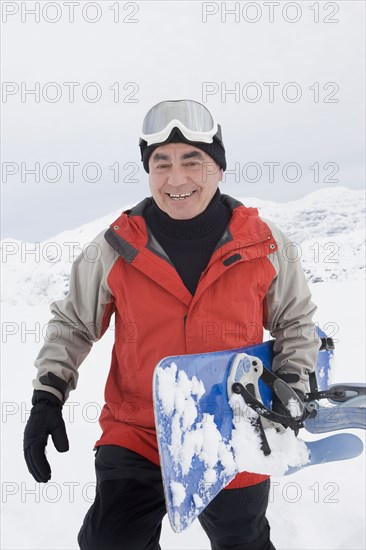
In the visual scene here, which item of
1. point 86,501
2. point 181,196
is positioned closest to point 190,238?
point 181,196

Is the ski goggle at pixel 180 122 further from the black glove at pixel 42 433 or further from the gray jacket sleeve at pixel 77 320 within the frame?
the black glove at pixel 42 433

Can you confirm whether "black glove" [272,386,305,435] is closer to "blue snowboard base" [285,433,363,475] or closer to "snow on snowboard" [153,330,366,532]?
"snow on snowboard" [153,330,366,532]

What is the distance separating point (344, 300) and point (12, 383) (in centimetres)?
491

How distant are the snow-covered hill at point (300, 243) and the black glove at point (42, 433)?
3532 mm

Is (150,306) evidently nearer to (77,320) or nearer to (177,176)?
(77,320)

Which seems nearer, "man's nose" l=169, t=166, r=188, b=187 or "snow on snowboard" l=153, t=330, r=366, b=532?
"snow on snowboard" l=153, t=330, r=366, b=532

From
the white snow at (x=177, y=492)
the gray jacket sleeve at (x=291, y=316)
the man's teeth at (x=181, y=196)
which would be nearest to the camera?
the white snow at (x=177, y=492)

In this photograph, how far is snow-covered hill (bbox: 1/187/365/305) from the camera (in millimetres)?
10281

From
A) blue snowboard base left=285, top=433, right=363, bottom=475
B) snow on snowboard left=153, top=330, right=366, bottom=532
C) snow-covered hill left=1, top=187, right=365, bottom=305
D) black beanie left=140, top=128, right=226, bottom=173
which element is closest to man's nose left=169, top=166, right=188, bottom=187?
black beanie left=140, top=128, right=226, bottom=173

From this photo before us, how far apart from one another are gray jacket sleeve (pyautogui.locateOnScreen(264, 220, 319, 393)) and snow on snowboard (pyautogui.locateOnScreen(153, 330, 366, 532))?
79 millimetres

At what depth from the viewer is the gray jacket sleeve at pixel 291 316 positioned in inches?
94.6

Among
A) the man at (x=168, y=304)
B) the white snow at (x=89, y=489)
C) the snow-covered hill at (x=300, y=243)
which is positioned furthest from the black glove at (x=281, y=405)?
the snow-covered hill at (x=300, y=243)

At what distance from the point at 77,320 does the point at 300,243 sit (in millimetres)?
4235

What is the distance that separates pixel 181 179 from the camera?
2.22 metres
